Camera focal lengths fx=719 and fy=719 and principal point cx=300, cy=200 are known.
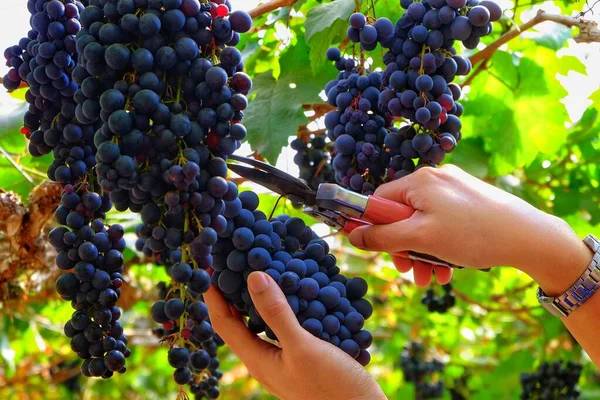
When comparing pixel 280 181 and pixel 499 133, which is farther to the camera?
pixel 499 133

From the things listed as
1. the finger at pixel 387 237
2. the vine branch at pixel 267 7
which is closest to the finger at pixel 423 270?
the finger at pixel 387 237

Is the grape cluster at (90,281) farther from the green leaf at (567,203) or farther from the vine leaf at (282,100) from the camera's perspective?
the green leaf at (567,203)

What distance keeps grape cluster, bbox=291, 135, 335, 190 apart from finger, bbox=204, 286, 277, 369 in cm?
76

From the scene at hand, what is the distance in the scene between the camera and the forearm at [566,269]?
1392 mm

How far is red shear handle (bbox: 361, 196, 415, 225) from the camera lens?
126 centimetres

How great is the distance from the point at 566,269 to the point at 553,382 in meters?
1.46

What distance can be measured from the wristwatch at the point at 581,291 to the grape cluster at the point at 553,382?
1362mm

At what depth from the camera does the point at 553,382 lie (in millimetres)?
2738

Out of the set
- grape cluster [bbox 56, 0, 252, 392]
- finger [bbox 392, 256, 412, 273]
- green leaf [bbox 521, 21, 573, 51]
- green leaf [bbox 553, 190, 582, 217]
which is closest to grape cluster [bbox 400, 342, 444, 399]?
green leaf [bbox 553, 190, 582, 217]

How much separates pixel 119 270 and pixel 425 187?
1.80 feet

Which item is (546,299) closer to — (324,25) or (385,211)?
(385,211)

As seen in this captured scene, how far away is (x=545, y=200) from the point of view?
2.72m

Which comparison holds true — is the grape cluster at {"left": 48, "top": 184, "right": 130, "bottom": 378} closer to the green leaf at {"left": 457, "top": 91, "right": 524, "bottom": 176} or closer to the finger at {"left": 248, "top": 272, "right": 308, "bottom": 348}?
the finger at {"left": 248, "top": 272, "right": 308, "bottom": 348}

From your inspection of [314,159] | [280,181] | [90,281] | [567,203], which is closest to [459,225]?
[280,181]
